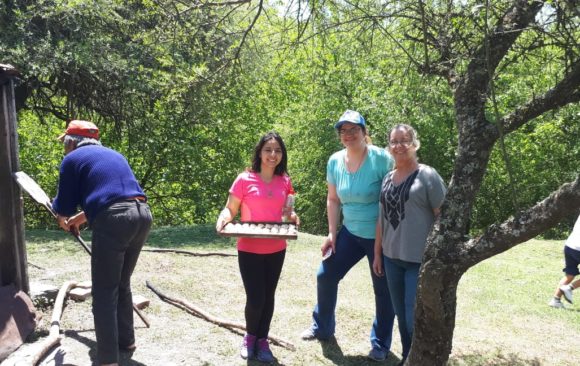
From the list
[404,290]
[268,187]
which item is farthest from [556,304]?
[268,187]

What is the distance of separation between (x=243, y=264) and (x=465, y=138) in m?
1.69

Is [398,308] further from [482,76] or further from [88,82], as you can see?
[88,82]

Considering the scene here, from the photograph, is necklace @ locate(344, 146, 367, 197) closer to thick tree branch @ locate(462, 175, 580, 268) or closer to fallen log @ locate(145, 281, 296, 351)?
thick tree branch @ locate(462, 175, 580, 268)

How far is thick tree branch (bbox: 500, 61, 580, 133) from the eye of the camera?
3.06 m

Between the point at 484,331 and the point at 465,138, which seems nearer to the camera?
the point at 465,138

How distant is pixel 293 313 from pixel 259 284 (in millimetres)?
1580

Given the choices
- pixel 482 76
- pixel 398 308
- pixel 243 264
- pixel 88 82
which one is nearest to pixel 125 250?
pixel 243 264

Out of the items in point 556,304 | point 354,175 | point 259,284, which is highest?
point 354,175

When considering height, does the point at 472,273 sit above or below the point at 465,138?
below

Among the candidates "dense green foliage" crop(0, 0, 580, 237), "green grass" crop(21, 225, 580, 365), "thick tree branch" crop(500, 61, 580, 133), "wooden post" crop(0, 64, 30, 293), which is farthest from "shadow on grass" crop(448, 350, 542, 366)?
"wooden post" crop(0, 64, 30, 293)

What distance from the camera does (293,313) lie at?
5.45 meters

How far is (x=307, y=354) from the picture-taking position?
14.2 ft

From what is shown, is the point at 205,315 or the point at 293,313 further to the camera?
the point at 293,313

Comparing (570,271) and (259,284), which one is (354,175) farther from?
(570,271)
